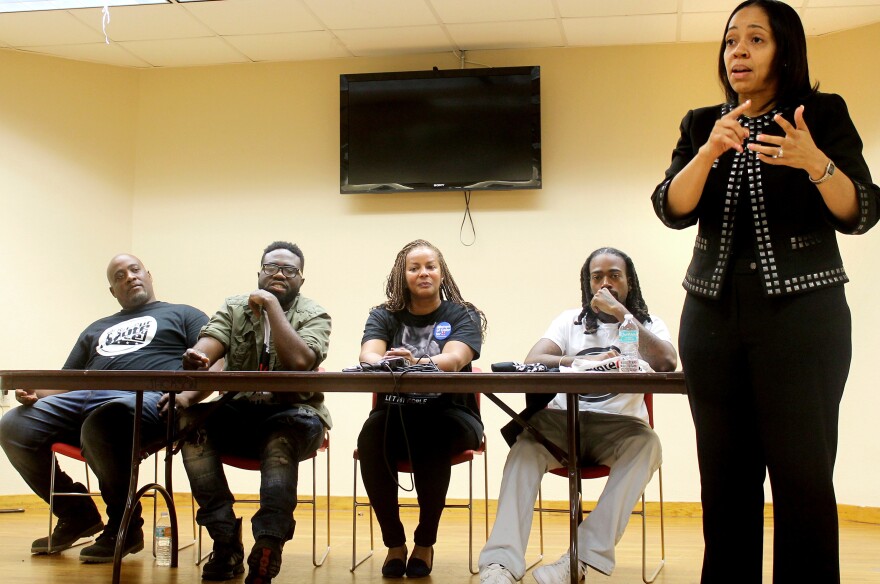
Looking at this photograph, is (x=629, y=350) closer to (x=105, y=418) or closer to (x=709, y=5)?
(x=105, y=418)

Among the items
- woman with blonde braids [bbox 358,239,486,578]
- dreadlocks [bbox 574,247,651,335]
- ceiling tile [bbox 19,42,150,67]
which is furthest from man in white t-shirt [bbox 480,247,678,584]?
ceiling tile [bbox 19,42,150,67]

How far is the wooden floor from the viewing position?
9.86ft

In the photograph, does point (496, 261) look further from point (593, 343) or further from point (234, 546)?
point (234, 546)

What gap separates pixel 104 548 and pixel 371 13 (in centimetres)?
294

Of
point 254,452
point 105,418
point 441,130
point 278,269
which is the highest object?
point 441,130

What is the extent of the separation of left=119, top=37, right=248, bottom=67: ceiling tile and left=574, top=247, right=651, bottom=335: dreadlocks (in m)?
2.79

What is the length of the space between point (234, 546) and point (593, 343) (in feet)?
4.94

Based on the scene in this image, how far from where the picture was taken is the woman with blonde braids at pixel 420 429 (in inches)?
118

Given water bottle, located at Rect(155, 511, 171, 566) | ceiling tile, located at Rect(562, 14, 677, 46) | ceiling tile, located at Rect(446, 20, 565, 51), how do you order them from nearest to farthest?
water bottle, located at Rect(155, 511, 171, 566), ceiling tile, located at Rect(562, 14, 677, 46), ceiling tile, located at Rect(446, 20, 565, 51)

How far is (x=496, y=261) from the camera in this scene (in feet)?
16.7

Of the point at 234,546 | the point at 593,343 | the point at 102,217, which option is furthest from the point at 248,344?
the point at 102,217

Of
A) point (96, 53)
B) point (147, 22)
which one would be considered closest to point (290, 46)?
point (147, 22)

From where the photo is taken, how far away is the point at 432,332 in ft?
10.8

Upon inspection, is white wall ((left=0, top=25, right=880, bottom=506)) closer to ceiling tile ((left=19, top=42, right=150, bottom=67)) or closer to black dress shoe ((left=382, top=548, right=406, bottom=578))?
ceiling tile ((left=19, top=42, right=150, bottom=67))
